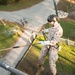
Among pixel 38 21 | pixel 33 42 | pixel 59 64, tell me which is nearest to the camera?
pixel 59 64

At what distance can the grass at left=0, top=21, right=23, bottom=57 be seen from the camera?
30.0 ft

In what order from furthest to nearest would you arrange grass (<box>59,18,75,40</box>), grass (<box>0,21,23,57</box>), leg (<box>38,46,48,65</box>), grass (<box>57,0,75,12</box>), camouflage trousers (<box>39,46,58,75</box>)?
1. grass (<box>57,0,75,12</box>)
2. grass (<box>59,18,75,40</box>)
3. grass (<box>0,21,23,57</box>)
4. leg (<box>38,46,48,65</box>)
5. camouflage trousers (<box>39,46,58,75</box>)

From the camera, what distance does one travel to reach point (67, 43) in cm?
915

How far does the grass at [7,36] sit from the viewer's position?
916 centimetres

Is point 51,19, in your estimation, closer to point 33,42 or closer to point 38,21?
point 33,42

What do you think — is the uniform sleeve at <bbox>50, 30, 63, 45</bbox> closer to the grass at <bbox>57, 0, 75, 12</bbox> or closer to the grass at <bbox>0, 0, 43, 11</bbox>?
the grass at <bbox>57, 0, 75, 12</bbox>

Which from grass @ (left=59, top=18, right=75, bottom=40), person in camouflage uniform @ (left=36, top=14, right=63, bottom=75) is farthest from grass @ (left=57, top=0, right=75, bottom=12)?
person in camouflage uniform @ (left=36, top=14, right=63, bottom=75)

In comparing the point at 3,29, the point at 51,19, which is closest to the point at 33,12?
the point at 3,29

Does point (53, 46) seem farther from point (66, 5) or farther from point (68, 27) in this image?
point (66, 5)

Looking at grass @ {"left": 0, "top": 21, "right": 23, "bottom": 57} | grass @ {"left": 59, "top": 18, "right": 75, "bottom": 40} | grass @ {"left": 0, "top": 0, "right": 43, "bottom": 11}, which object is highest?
grass @ {"left": 0, "top": 0, "right": 43, "bottom": 11}

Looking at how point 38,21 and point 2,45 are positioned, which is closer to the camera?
point 2,45

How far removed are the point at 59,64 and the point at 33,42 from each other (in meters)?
1.91

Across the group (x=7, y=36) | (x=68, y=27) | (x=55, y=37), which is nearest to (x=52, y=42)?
(x=55, y=37)

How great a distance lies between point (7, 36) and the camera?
9719 mm
